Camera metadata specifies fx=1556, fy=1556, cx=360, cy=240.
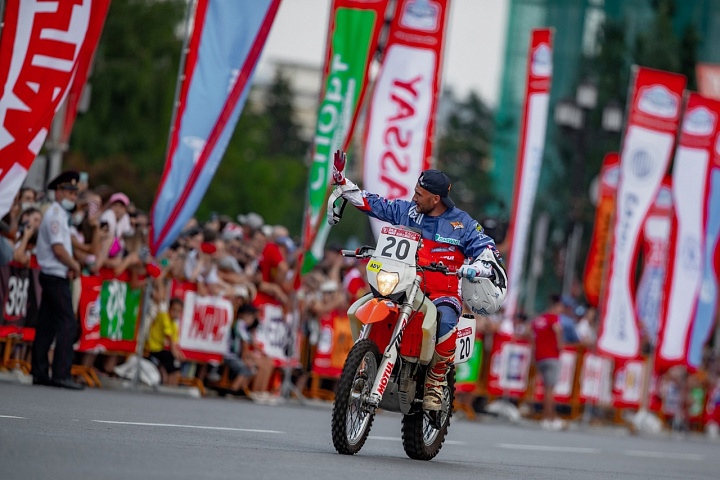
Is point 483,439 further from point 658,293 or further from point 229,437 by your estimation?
point 658,293

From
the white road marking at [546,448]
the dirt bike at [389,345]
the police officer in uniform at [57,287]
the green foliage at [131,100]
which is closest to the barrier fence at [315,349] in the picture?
the police officer in uniform at [57,287]

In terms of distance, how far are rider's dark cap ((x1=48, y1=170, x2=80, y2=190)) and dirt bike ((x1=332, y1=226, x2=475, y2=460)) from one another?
5291 millimetres

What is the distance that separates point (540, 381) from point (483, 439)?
31.0 ft

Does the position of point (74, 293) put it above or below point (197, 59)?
below

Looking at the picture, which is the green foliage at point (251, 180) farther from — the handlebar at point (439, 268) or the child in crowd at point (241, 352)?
the handlebar at point (439, 268)

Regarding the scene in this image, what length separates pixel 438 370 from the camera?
38.8ft

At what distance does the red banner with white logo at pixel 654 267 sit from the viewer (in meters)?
31.5

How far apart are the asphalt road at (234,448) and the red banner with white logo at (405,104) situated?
3497 mm

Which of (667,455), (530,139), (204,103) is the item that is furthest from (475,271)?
(530,139)

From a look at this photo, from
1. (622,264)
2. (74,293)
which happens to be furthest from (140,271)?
(622,264)

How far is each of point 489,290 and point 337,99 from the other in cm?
887

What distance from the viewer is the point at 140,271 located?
18312mm

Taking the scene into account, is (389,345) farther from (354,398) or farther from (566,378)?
(566,378)

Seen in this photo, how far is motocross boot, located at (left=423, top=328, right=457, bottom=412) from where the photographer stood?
11.7m
